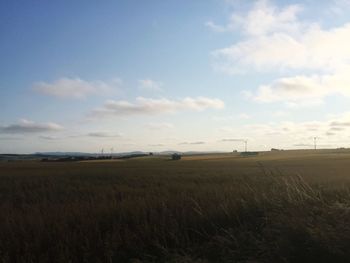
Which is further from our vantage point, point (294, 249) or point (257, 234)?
point (257, 234)

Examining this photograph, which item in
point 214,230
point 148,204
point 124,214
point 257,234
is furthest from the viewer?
point 148,204

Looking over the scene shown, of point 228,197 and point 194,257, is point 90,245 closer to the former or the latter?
point 194,257

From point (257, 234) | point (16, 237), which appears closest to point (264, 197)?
point (257, 234)

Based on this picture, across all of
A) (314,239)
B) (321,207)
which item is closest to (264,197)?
(321,207)

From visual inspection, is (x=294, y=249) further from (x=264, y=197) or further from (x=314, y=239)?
(x=264, y=197)

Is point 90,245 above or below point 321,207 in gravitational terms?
below

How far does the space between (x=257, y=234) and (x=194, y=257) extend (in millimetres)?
1297

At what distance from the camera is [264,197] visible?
9.11m

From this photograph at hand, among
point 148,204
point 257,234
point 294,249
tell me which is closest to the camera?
point 294,249

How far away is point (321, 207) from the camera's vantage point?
27.0 ft

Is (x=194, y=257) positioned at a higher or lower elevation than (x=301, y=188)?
lower

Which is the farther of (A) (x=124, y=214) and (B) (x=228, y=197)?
(B) (x=228, y=197)

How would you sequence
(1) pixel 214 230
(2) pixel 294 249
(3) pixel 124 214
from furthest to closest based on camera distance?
1. (3) pixel 124 214
2. (1) pixel 214 230
3. (2) pixel 294 249

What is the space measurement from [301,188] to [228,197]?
158cm
